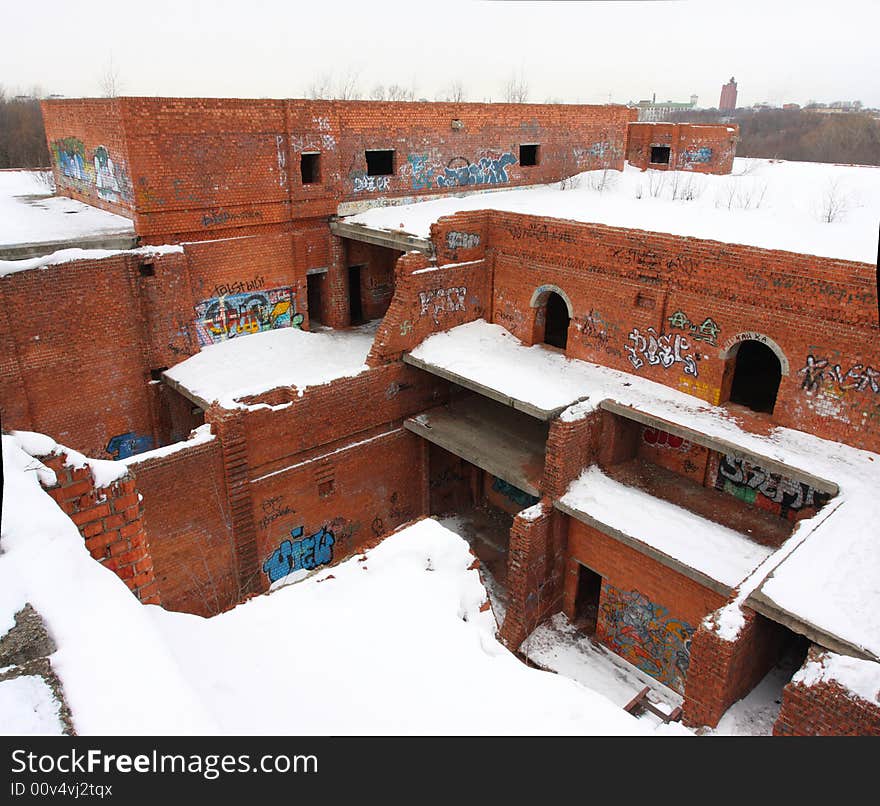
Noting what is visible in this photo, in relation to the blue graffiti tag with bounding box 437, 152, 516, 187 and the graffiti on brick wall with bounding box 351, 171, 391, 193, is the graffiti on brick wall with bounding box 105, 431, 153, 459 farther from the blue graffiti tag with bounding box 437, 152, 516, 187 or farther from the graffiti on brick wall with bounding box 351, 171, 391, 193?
the blue graffiti tag with bounding box 437, 152, 516, 187

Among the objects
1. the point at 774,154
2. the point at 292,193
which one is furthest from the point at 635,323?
the point at 774,154

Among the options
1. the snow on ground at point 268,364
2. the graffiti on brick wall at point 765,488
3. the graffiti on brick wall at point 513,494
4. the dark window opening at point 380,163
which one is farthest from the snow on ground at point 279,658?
the dark window opening at point 380,163

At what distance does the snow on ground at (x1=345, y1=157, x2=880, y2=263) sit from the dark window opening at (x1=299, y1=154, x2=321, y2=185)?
1159mm

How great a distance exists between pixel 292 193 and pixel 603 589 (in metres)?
9.83

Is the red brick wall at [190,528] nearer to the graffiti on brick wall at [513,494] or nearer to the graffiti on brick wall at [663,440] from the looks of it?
Answer: the graffiti on brick wall at [513,494]

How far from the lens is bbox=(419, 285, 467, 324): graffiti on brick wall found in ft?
42.3

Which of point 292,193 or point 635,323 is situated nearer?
point 635,323

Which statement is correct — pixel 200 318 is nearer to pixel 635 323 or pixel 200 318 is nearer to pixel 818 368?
pixel 635 323

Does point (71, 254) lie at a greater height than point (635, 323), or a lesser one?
greater

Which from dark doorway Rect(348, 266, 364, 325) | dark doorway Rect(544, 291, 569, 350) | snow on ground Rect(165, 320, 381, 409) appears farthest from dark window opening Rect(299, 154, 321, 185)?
dark doorway Rect(544, 291, 569, 350)

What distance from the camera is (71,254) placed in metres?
11.4

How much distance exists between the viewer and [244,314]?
554 inches

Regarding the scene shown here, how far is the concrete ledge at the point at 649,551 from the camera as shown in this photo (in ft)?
28.8

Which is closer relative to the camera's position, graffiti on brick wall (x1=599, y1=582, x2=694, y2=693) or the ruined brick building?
the ruined brick building
